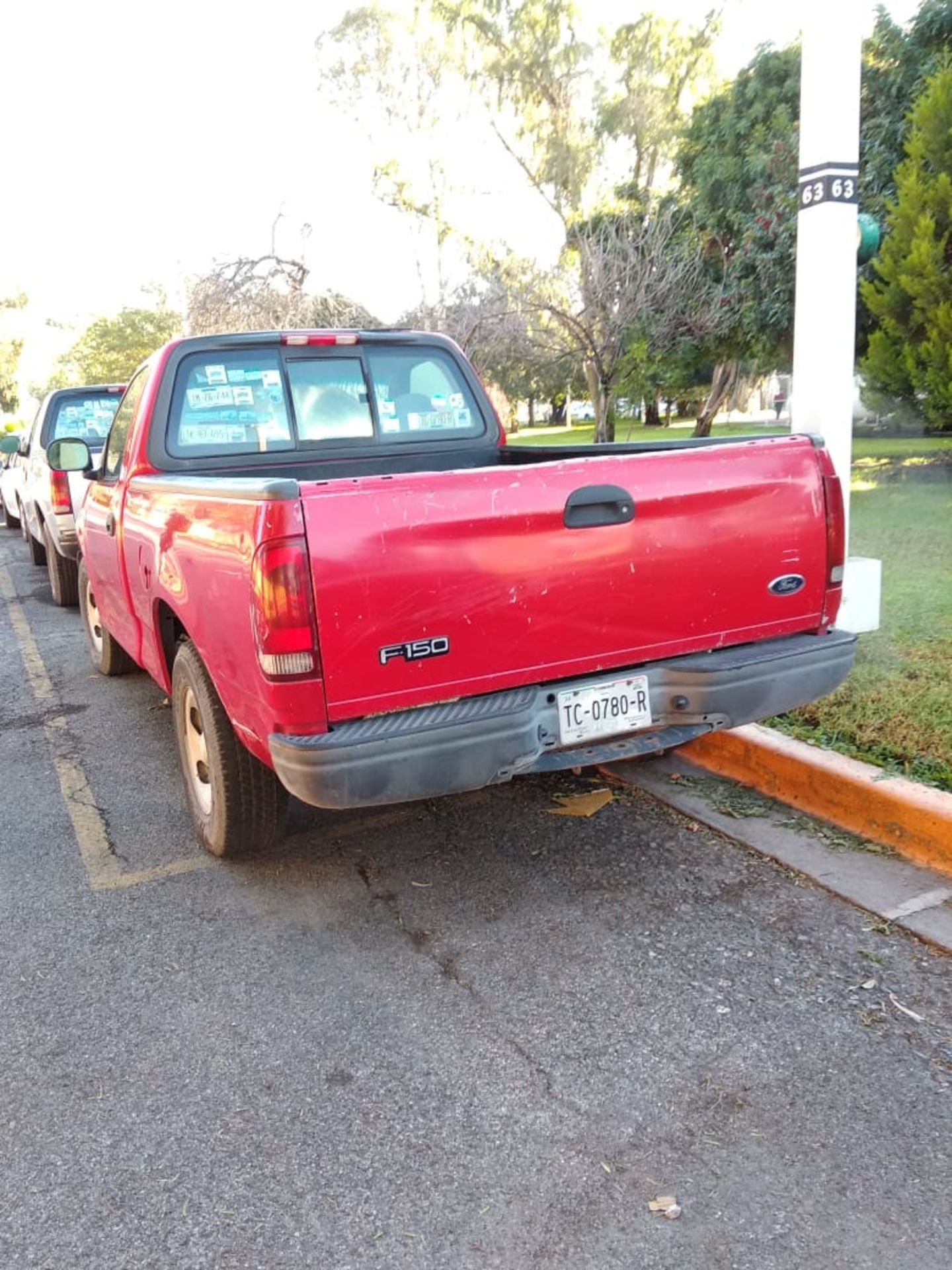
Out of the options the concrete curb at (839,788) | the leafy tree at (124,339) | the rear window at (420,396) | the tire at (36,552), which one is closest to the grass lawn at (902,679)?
the concrete curb at (839,788)

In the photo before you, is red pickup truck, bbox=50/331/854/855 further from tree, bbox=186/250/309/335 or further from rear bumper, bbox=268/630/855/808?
tree, bbox=186/250/309/335

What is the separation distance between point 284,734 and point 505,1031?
1059 millimetres

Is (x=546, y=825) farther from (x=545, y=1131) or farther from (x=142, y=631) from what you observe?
(x=142, y=631)

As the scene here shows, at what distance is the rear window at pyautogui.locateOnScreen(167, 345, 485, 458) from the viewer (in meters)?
4.71

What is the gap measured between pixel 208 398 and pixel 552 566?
233 cm

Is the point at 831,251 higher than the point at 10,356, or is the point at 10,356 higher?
the point at 10,356

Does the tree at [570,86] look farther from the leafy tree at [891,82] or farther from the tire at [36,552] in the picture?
the tire at [36,552]

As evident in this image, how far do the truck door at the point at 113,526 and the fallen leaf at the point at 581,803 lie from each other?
220 cm

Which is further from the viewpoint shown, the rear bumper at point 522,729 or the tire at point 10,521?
the tire at point 10,521

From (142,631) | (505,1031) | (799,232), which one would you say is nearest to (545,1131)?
(505,1031)

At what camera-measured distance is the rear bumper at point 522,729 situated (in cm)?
297

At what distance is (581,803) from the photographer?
4.43 metres

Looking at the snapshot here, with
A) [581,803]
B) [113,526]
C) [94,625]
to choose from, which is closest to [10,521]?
[94,625]

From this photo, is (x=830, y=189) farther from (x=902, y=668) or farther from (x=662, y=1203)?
(x=662, y=1203)
